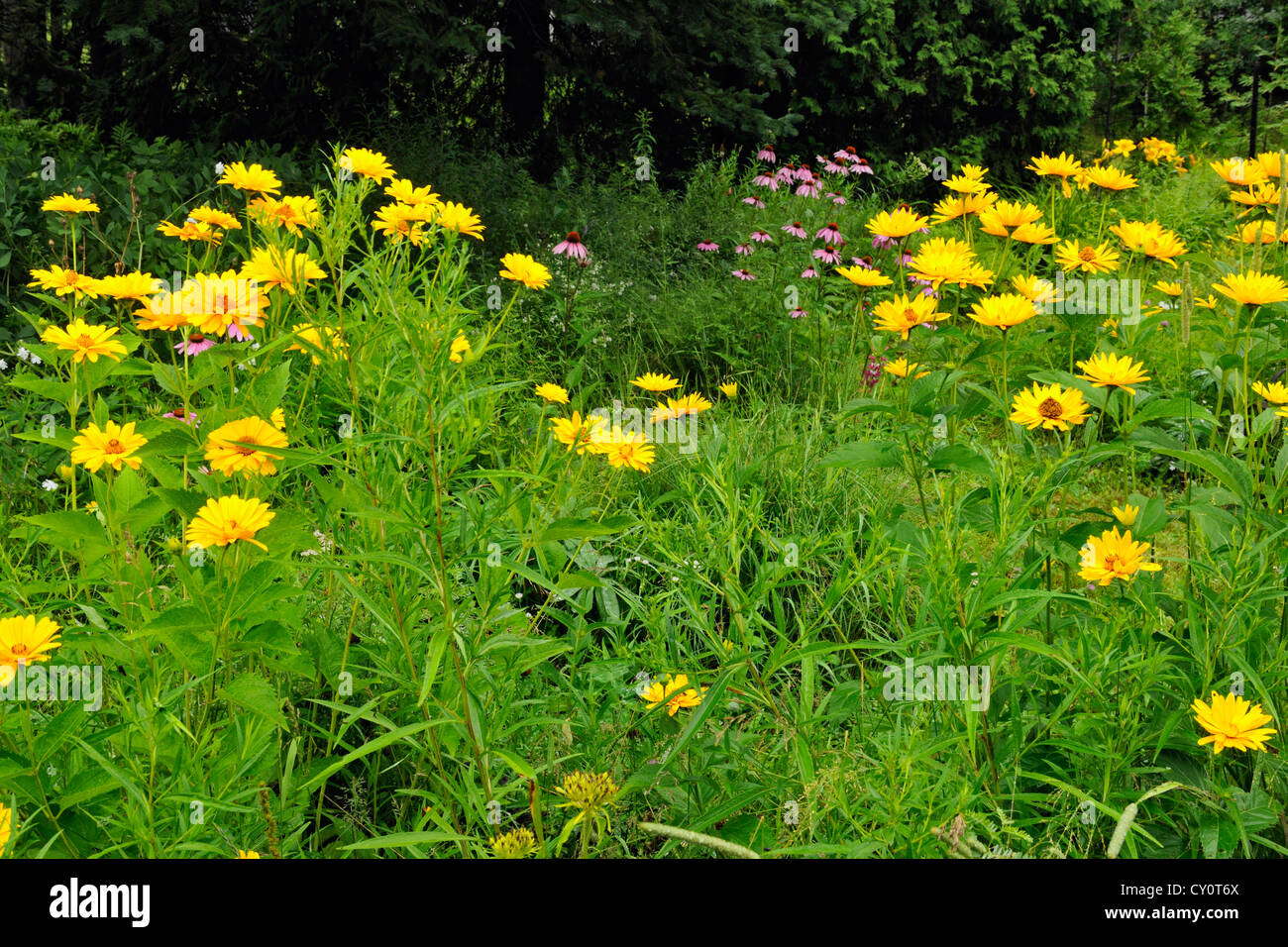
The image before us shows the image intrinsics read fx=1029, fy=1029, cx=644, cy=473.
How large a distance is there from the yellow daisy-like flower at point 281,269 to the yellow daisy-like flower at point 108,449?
31cm

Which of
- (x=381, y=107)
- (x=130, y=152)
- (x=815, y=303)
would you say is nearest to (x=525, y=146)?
(x=381, y=107)

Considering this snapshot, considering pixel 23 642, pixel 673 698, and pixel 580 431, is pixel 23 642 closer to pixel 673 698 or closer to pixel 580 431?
pixel 580 431

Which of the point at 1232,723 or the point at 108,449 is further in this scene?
the point at 108,449

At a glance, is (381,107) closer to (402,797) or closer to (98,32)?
(98,32)

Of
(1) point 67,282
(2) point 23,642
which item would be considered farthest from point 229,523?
(1) point 67,282

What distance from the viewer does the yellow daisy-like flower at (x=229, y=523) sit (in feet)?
4.14

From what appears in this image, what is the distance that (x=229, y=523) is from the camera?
4.18 ft

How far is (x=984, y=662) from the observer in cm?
151

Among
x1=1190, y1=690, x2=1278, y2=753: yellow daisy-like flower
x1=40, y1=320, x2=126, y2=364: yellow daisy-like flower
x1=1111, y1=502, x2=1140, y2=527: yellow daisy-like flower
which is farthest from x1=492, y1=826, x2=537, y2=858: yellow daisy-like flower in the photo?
x1=1111, y1=502, x2=1140, y2=527: yellow daisy-like flower

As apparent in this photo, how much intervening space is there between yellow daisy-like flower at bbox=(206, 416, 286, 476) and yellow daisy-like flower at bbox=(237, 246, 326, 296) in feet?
0.72

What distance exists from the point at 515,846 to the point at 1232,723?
98 cm

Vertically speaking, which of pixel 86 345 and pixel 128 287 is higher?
pixel 128 287

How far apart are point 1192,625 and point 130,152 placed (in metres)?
5.62

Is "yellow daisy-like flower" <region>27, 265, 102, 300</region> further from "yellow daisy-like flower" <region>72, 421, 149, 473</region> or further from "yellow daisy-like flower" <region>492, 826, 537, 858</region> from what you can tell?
"yellow daisy-like flower" <region>492, 826, 537, 858</region>
